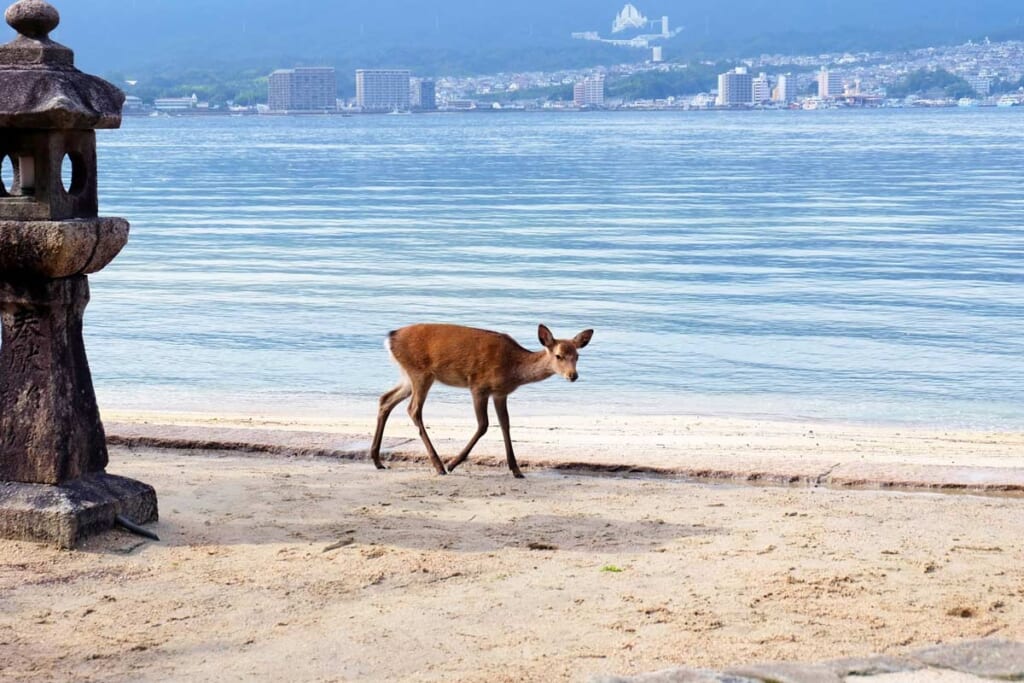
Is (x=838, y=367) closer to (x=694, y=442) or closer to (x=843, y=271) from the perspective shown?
(x=694, y=442)

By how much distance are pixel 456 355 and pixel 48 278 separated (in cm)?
298

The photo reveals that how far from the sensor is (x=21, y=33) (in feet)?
24.1

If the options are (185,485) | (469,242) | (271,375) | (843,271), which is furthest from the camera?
(469,242)

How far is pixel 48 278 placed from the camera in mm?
7246

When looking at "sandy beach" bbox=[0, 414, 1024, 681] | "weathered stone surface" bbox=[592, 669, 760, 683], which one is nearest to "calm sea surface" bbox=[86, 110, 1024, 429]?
"sandy beach" bbox=[0, 414, 1024, 681]

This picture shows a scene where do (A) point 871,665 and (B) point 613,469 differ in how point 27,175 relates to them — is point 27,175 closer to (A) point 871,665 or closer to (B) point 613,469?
(B) point 613,469

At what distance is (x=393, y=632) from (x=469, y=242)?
26781 millimetres

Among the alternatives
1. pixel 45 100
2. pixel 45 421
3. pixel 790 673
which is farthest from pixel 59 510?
pixel 790 673

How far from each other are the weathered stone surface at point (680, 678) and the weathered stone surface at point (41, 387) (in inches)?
129

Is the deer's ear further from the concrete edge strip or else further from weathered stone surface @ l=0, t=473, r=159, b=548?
weathered stone surface @ l=0, t=473, r=159, b=548

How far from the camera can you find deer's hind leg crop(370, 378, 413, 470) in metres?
9.73

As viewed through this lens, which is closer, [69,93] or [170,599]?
[170,599]

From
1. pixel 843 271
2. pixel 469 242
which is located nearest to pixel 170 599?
pixel 843 271

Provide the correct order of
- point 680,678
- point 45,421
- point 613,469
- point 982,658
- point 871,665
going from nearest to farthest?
point 680,678, point 871,665, point 982,658, point 45,421, point 613,469
